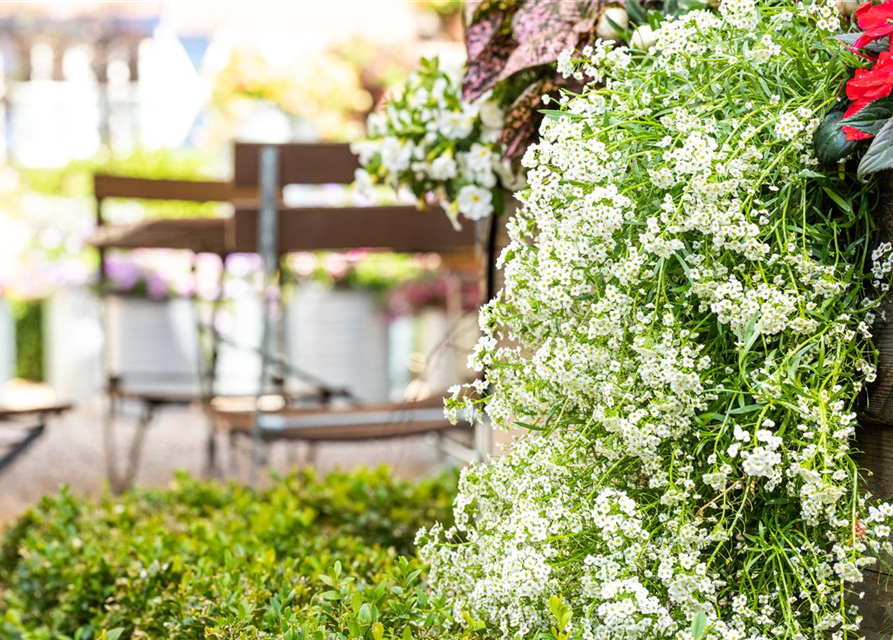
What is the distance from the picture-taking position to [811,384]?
975 millimetres

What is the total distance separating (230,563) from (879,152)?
991mm

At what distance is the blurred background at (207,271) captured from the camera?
5125 mm

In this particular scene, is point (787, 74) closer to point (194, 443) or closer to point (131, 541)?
point (131, 541)

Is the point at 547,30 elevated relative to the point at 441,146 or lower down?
elevated

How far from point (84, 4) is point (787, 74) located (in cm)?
781

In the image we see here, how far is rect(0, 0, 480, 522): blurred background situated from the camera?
512 centimetres

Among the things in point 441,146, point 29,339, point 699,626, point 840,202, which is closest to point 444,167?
point 441,146

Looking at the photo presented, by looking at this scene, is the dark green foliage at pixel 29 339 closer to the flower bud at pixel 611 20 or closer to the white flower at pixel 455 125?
the white flower at pixel 455 125

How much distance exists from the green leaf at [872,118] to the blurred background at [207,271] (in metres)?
2.98

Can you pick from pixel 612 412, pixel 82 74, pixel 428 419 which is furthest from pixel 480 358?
pixel 82 74

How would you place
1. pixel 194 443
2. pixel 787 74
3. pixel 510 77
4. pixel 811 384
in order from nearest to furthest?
1. pixel 811 384
2. pixel 787 74
3. pixel 510 77
4. pixel 194 443

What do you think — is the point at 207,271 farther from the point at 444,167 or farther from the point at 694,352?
the point at 694,352

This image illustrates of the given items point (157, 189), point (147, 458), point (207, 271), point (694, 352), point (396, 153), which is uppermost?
point (396, 153)

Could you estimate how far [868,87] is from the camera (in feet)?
3.20
